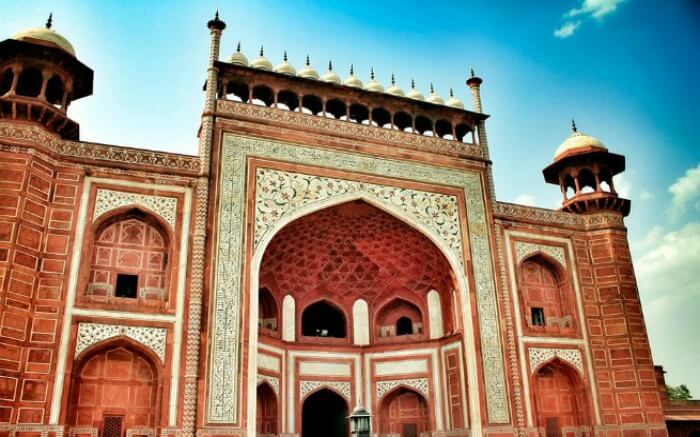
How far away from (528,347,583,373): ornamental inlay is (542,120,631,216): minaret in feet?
11.6

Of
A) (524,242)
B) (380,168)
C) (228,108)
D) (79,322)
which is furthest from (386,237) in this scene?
(79,322)

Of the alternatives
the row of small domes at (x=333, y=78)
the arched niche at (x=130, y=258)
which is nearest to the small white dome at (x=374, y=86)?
the row of small domes at (x=333, y=78)

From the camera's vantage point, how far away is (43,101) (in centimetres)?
1101

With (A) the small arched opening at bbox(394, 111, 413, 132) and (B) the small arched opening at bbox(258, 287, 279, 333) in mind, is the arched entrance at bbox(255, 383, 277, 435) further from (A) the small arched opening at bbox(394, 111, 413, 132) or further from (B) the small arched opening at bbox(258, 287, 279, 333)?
(A) the small arched opening at bbox(394, 111, 413, 132)

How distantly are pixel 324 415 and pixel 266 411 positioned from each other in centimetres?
198

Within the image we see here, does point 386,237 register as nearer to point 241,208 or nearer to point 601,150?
point 241,208

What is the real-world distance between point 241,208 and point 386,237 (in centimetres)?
369

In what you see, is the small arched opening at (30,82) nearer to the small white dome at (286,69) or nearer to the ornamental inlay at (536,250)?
the small white dome at (286,69)

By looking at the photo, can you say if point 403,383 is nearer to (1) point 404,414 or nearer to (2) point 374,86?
Result: (1) point 404,414

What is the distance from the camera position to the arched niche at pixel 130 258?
426 inches

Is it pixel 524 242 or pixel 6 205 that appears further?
pixel 524 242

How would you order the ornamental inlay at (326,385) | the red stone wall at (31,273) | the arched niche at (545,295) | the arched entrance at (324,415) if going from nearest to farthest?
the red stone wall at (31,273) → the ornamental inlay at (326,385) → the arched niche at (545,295) → the arched entrance at (324,415)

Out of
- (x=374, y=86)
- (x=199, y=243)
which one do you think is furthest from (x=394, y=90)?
(x=199, y=243)

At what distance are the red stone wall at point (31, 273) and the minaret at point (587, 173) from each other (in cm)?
1107
